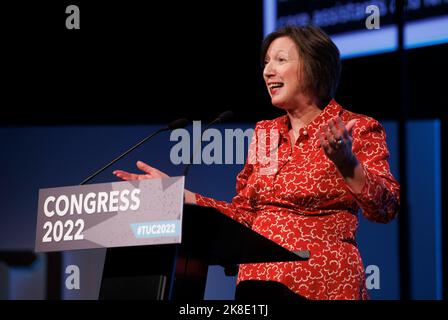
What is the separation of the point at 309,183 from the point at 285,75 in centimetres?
41

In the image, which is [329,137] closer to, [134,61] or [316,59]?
[316,59]

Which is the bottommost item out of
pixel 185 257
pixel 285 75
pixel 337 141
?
pixel 185 257

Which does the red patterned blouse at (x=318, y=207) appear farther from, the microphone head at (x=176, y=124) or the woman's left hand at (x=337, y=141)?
the microphone head at (x=176, y=124)

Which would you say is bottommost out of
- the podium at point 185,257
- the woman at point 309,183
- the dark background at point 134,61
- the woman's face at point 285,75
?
the podium at point 185,257

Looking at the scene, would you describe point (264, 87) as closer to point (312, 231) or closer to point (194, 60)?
point (194, 60)

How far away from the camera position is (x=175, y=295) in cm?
204

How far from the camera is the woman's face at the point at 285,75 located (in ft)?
8.73

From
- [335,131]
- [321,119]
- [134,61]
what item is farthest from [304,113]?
[134,61]

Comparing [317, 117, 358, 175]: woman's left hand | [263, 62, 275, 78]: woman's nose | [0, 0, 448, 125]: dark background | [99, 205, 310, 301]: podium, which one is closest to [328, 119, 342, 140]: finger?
[317, 117, 358, 175]: woman's left hand

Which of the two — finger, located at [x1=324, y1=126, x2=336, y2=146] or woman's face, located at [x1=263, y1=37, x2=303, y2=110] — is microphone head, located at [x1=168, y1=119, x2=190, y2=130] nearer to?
woman's face, located at [x1=263, y1=37, x2=303, y2=110]

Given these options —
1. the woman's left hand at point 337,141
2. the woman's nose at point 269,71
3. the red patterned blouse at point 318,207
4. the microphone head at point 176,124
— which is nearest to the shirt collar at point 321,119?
the red patterned blouse at point 318,207

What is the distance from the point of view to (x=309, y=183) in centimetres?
245

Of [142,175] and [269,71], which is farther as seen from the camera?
[269,71]

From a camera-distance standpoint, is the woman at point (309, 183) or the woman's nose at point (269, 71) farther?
the woman's nose at point (269, 71)
